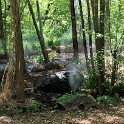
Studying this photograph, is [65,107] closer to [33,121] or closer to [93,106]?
[93,106]

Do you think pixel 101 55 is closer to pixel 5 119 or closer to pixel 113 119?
pixel 113 119

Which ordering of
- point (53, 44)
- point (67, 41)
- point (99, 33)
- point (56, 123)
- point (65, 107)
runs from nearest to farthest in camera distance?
point (56, 123) → point (65, 107) → point (99, 33) → point (67, 41) → point (53, 44)

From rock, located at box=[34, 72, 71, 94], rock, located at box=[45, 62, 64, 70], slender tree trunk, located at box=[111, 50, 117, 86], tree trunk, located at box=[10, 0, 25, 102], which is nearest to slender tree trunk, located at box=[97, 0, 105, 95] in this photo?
slender tree trunk, located at box=[111, 50, 117, 86]

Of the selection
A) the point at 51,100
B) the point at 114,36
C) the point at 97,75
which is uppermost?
the point at 114,36

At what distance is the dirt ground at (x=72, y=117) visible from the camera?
6766mm

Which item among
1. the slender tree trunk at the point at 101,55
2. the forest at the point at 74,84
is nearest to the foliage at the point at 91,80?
the forest at the point at 74,84

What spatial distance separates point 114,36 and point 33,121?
168 inches

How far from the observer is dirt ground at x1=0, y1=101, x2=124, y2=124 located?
6.77 m

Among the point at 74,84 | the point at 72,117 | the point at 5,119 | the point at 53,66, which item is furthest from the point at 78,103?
the point at 53,66

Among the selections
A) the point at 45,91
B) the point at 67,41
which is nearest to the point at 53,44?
the point at 67,41

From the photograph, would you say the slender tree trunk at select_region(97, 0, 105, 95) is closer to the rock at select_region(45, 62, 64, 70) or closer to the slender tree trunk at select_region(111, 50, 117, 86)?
the slender tree trunk at select_region(111, 50, 117, 86)

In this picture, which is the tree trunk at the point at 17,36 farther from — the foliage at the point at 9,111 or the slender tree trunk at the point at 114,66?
the slender tree trunk at the point at 114,66

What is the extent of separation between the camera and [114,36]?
9.85 m

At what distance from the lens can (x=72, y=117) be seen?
7.10m
